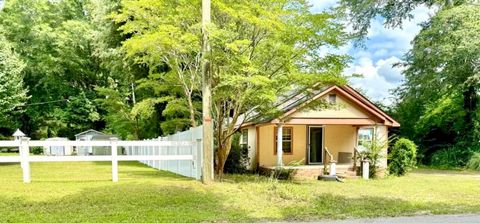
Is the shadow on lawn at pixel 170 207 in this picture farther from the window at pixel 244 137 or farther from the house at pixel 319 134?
the window at pixel 244 137

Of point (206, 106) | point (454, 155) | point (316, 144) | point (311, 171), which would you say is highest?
point (206, 106)

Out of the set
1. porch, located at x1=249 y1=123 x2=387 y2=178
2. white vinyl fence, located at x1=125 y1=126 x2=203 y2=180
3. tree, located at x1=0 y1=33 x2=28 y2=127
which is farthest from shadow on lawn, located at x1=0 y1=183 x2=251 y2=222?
tree, located at x1=0 y1=33 x2=28 y2=127

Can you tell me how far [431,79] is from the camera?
65.9 feet

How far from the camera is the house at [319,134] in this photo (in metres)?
16.0

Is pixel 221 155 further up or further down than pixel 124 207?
further up

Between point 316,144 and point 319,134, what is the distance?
0.48m

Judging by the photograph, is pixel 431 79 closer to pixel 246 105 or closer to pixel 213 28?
pixel 246 105

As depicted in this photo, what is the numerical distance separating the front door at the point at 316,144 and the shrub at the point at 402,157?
3.21m

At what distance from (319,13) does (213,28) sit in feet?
A: 10.7

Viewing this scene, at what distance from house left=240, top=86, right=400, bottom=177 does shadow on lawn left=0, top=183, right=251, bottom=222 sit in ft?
22.8

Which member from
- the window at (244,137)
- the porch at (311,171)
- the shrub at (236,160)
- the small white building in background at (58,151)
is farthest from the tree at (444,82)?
the small white building in background at (58,151)

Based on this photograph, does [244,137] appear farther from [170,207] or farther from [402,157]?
[170,207]

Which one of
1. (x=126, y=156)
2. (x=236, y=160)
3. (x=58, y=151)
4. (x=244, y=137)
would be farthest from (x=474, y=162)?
(x=58, y=151)

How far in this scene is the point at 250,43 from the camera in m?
11.3
